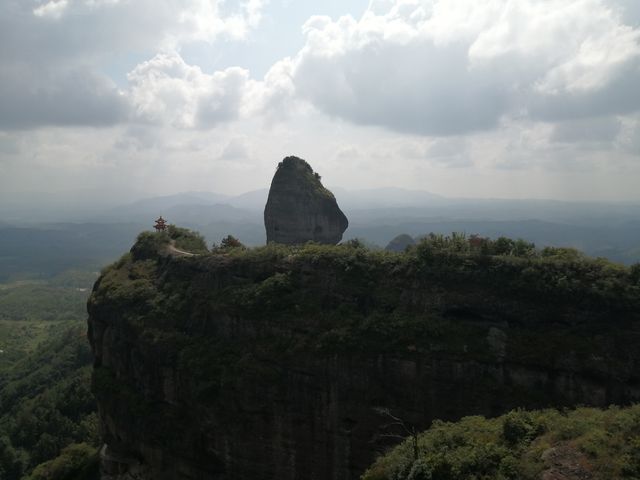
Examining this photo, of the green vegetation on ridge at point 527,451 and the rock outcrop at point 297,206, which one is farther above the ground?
the rock outcrop at point 297,206

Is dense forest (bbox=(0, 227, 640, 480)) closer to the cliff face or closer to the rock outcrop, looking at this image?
the cliff face

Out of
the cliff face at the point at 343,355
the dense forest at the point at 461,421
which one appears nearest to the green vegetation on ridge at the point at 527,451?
the dense forest at the point at 461,421

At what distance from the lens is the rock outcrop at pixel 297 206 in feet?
191

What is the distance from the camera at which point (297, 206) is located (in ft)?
191

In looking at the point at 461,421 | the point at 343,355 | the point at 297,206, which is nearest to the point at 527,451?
the point at 461,421

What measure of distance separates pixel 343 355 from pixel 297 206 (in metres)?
39.0

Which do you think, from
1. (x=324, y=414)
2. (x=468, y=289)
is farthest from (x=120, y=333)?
(x=468, y=289)

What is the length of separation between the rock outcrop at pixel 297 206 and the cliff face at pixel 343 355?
1246 inches

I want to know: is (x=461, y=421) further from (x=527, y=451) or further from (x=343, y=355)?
(x=343, y=355)

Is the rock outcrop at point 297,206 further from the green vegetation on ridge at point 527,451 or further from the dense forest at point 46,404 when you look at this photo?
the green vegetation on ridge at point 527,451

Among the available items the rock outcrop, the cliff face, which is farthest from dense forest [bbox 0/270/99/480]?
the rock outcrop

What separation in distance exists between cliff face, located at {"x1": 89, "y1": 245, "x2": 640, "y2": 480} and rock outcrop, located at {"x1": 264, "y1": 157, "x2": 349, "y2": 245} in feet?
104

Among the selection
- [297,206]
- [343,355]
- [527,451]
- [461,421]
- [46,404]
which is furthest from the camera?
[297,206]

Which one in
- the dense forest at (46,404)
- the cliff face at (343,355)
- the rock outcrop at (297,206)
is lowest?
the dense forest at (46,404)
